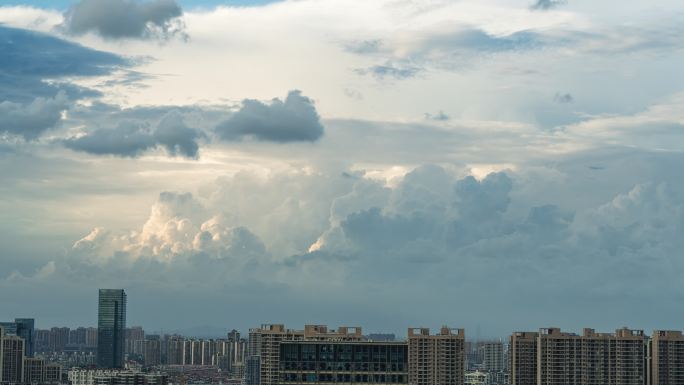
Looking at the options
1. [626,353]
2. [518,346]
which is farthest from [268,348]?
[626,353]

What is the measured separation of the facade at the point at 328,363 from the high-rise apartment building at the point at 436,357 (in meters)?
6.45

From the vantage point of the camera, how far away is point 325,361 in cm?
12294

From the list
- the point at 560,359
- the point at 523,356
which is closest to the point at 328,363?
the point at 560,359

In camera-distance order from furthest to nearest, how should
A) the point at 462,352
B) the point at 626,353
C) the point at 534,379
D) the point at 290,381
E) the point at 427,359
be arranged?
the point at 534,379
the point at 626,353
the point at 462,352
the point at 427,359
the point at 290,381

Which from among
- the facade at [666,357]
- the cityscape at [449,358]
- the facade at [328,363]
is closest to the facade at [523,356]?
the cityscape at [449,358]

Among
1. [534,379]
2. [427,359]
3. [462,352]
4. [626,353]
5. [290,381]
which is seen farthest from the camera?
[534,379]

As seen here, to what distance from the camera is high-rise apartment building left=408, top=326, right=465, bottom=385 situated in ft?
444

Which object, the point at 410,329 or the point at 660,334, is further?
the point at 660,334

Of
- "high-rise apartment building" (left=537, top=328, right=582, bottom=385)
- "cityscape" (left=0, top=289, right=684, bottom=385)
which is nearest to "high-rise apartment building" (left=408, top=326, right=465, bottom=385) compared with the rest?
"cityscape" (left=0, top=289, right=684, bottom=385)

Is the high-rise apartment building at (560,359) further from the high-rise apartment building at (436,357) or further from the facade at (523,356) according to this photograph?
the high-rise apartment building at (436,357)

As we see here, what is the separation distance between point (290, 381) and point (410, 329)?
72.0ft

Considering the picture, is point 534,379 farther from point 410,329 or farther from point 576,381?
point 410,329

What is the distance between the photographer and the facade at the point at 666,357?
6245 inches

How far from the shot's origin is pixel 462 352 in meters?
148
